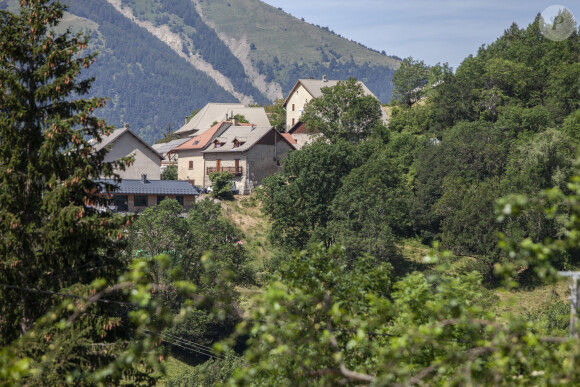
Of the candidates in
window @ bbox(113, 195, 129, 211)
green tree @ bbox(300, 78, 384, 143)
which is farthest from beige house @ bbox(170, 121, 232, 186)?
window @ bbox(113, 195, 129, 211)

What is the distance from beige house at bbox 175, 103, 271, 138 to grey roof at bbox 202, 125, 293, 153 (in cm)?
1827

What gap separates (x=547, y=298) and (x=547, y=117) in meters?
23.5

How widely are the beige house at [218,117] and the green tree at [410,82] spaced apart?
2106cm

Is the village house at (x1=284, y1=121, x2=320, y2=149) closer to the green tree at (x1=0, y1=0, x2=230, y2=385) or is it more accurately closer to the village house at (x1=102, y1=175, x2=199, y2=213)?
the village house at (x1=102, y1=175, x2=199, y2=213)

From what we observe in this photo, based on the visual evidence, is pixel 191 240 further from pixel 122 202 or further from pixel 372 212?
pixel 372 212

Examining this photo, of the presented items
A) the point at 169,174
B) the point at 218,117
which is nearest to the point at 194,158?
the point at 169,174

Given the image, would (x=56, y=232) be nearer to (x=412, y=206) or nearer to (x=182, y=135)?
(x=412, y=206)

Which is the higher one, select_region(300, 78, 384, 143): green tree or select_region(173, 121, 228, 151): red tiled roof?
select_region(300, 78, 384, 143): green tree

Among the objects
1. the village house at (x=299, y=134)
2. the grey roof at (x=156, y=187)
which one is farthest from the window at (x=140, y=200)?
the village house at (x=299, y=134)

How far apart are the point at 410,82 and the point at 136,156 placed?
47.5 m

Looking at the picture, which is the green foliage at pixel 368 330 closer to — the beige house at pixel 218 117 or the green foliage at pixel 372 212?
the green foliage at pixel 372 212

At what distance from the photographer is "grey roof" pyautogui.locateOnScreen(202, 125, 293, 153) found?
2997 inches

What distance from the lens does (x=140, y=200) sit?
6300cm

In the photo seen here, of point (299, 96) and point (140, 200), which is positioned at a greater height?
point (299, 96)
